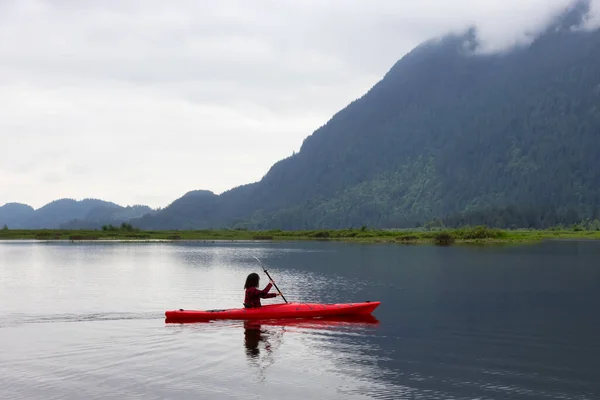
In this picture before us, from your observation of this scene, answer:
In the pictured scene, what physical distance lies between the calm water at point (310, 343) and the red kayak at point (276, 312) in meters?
0.65

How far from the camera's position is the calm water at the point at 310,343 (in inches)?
841

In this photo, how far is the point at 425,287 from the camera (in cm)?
4997

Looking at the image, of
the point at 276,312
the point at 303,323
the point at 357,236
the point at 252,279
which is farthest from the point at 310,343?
the point at 357,236

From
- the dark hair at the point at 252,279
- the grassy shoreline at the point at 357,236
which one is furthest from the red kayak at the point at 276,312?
the grassy shoreline at the point at 357,236

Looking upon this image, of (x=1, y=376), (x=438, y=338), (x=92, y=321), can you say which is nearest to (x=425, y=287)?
(x=438, y=338)

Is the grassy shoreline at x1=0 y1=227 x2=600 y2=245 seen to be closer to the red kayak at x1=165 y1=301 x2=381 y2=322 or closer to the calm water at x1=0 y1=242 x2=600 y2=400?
the calm water at x1=0 y1=242 x2=600 y2=400

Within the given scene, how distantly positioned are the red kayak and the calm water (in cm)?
65

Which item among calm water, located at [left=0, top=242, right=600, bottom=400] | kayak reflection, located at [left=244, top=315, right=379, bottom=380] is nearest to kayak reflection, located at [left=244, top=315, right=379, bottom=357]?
kayak reflection, located at [left=244, top=315, right=379, bottom=380]

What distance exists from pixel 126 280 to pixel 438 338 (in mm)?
Result: 35040

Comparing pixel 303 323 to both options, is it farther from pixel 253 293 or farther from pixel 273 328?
pixel 253 293

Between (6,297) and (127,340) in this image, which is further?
(6,297)

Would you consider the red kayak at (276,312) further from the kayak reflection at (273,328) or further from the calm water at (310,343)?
the calm water at (310,343)

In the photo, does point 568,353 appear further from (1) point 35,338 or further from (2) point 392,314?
(1) point 35,338

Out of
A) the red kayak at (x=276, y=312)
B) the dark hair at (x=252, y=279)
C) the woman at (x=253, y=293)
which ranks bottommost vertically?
the red kayak at (x=276, y=312)
